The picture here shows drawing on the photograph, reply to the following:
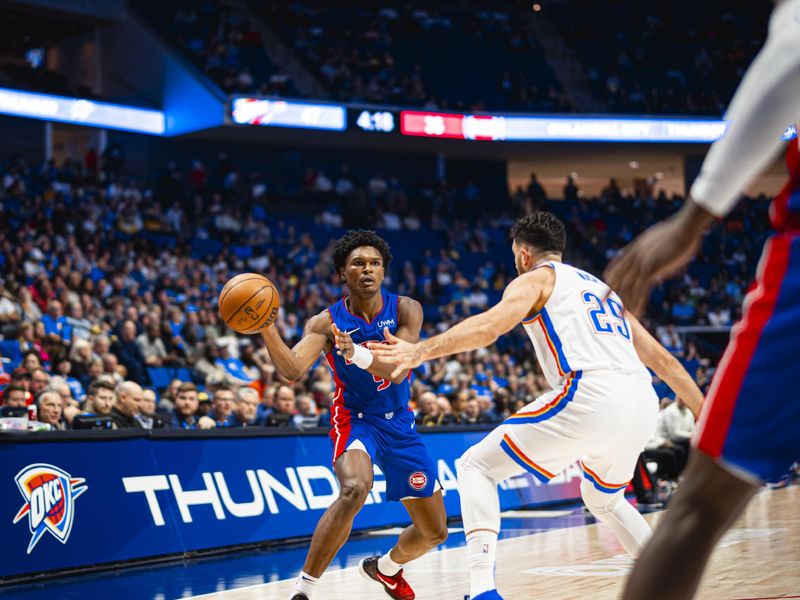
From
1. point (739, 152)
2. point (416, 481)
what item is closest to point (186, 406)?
point (416, 481)

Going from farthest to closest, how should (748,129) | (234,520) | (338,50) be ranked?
(338,50) → (234,520) → (748,129)

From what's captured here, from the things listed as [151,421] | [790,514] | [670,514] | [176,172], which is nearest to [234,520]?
[151,421]

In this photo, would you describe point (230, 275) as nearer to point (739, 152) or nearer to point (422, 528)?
point (422, 528)

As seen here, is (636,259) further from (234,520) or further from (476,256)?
(476,256)

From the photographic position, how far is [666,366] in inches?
186

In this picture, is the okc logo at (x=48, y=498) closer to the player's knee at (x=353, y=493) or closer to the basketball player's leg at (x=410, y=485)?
the basketball player's leg at (x=410, y=485)

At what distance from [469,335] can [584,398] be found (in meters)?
1.12

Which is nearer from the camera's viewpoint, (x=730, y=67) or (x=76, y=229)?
(x=76, y=229)

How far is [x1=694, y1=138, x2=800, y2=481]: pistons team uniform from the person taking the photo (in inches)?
85.4

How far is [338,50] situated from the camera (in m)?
26.8

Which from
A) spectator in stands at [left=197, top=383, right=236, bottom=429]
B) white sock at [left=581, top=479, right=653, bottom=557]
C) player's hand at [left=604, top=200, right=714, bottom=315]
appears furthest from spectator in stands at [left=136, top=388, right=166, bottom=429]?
player's hand at [left=604, top=200, right=714, bottom=315]

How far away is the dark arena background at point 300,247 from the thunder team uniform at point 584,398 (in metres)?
0.44

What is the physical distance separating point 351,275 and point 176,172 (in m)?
18.0

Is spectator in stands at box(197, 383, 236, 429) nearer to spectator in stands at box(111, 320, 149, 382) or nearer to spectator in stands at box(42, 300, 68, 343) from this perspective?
spectator in stands at box(111, 320, 149, 382)
